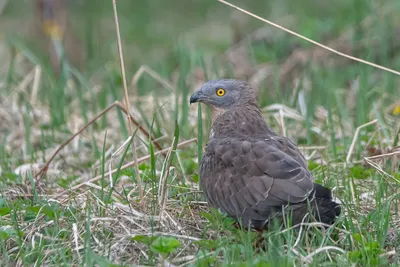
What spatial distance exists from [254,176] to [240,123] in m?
0.71

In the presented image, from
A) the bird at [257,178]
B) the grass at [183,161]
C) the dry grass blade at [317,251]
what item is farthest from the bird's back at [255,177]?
the dry grass blade at [317,251]

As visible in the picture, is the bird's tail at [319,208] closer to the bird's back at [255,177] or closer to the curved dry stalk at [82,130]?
the bird's back at [255,177]

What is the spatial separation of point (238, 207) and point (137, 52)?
8.03 metres

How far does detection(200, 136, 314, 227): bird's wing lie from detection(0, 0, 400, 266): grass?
0.47ft

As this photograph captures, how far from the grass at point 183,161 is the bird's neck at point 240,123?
15 centimetres

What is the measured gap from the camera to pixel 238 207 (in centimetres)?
410

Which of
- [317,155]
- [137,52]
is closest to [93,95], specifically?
[317,155]

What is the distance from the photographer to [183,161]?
219 inches

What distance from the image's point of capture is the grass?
3.82 m

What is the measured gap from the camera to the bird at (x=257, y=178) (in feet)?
12.8

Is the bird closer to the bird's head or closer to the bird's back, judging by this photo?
the bird's back

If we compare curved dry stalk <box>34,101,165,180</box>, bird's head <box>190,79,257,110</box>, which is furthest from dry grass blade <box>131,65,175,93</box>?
bird's head <box>190,79,257,110</box>

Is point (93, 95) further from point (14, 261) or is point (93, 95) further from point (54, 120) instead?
point (14, 261)

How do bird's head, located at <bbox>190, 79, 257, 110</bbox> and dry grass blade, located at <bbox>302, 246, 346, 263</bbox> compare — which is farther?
bird's head, located at <bbox>190, 79, 257, 110</bbox>
